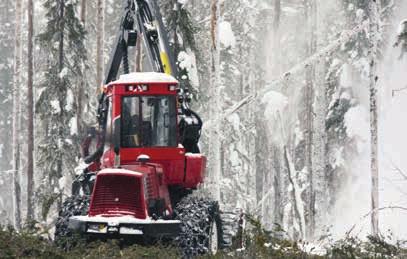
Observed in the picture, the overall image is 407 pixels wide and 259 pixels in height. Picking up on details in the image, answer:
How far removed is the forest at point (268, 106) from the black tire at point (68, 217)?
1.97ft

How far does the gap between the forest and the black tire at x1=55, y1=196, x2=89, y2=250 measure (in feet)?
1.97

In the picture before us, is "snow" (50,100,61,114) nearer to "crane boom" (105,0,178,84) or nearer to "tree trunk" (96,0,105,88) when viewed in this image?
"tree trunk" (96,0,105,88)

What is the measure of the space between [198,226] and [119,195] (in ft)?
4.26

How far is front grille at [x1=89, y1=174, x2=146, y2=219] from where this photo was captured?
12359mm

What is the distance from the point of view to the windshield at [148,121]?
45.5ft

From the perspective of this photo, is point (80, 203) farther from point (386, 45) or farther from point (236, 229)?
point (386, 45)

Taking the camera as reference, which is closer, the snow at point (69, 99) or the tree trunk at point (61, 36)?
the snow at point (69, 99)

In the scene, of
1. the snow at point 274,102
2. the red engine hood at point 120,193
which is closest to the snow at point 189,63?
the snow at point 274,102

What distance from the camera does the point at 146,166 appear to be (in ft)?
42.9

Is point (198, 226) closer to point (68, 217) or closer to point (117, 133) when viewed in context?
point (68, 217)

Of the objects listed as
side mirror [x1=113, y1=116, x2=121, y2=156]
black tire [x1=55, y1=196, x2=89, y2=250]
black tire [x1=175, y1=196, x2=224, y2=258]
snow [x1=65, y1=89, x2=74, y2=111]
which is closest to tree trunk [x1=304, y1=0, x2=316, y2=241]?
snow [x1=65, y1=89, x2=74, y2=111]

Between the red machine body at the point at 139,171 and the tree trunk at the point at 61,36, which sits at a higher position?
the tree trunk at the point at 61,36

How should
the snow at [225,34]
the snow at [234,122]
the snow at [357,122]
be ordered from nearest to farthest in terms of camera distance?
the snow at [225,34]
the snow at [357,122]
the snow at [234,122]

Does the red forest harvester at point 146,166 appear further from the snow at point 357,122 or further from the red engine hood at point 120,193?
the snow at point 357,122
